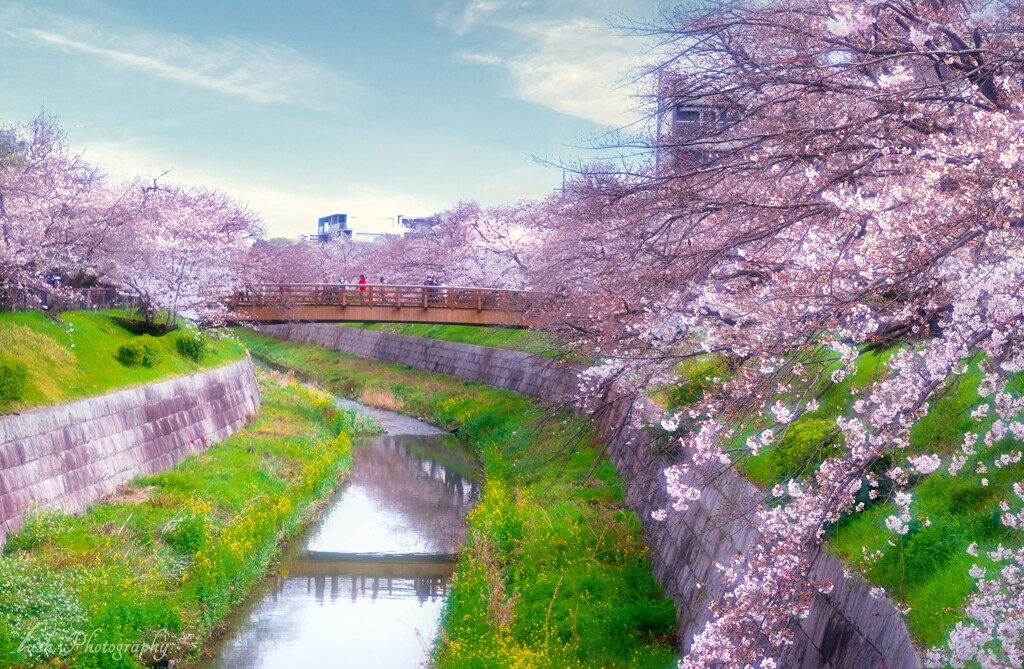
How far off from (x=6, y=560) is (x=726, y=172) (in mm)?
9031

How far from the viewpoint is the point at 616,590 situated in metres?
11.5

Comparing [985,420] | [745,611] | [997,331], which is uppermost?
[997,331]

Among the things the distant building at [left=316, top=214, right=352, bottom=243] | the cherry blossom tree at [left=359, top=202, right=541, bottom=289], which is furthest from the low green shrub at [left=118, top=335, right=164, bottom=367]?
the distant building at [left=316, top=214, right=352, bottom=243]

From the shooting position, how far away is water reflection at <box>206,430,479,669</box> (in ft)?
40.4

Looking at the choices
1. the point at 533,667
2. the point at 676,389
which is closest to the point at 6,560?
the point at 533,667

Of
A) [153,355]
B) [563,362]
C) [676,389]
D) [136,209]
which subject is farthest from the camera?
[136,209]

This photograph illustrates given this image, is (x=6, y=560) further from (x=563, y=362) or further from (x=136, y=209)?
(x=136, y=209)

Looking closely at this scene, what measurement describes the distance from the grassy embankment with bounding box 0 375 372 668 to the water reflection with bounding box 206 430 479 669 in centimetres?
53

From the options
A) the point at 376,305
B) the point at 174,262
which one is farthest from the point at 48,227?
the point at 376,305

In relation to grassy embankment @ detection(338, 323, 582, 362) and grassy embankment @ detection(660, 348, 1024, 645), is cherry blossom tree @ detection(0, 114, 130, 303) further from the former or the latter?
grassy embankment @ detection(660, 348, 1024, 645)

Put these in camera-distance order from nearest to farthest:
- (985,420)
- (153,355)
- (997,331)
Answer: (997,331), (985,420), (153,355)

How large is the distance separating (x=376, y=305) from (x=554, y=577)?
Answer: 2035 cm

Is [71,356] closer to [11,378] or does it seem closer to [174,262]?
[11,378]

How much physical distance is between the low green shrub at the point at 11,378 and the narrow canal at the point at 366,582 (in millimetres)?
4483
